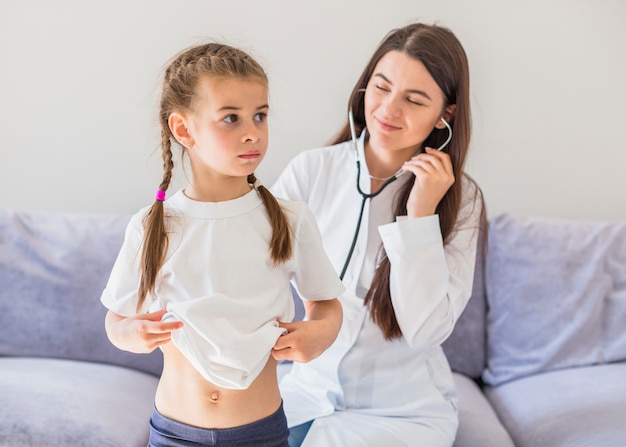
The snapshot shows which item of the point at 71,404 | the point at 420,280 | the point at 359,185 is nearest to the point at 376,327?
the point at 420,280

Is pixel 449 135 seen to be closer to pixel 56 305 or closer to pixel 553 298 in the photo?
pixel 553 298

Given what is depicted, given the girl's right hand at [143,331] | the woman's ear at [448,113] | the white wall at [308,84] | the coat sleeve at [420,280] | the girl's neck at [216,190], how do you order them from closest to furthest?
the girl's right hand at [143,331] → the girl's neck at [216,190] → the coat sleeve at [420,280] → the woman's ear at [448,113] → the white wall at [308,84]

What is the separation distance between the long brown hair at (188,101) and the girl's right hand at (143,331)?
5 cm

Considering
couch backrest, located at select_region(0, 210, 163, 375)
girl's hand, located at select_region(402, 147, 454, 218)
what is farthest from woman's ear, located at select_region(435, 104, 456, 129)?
couch backrest, located at select_region(0, 210, 163, 375)

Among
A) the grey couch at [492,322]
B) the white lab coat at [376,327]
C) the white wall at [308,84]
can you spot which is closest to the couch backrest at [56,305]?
the grey couch at [492,322]

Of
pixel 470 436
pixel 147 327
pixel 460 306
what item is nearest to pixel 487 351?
pixel 470 436

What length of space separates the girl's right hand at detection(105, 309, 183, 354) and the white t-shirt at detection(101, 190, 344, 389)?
0.02m

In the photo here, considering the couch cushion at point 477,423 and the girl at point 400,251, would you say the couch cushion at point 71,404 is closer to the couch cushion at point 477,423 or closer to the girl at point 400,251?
the girl at point 400,251

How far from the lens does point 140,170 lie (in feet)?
8.05

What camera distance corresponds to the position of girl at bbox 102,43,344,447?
1.17 meters

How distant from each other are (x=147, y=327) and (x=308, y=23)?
1.48 m

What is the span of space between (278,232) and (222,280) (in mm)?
126

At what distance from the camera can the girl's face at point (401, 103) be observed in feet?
5.34

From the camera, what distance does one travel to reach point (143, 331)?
1138 mm
